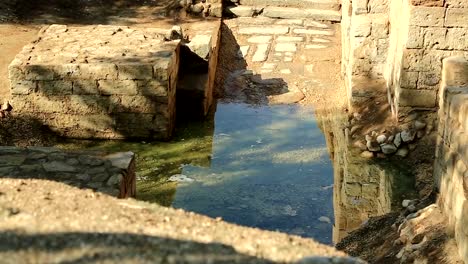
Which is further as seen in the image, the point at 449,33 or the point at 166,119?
the point at 166,119

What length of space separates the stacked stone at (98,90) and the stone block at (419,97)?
8.55ft

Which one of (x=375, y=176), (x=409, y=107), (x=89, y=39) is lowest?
(x=375, y=176)

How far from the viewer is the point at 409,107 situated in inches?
286

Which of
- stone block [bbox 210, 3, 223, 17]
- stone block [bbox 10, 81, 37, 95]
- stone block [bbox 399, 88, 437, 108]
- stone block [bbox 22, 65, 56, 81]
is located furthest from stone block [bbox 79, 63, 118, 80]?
stone block [bbox 210, 3, 223, 17]

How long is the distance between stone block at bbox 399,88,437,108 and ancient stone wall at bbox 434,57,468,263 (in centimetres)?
182

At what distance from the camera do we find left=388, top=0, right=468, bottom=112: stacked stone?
6828 millimetres

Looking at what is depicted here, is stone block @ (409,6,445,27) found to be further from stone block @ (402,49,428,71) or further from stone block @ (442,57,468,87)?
stone block @ (442,57,468,87)

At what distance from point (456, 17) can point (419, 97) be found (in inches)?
36.6

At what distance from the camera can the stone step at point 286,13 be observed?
1141 centimetres

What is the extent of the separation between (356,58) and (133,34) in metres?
2.85

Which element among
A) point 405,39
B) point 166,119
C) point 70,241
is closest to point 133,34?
point 166,119

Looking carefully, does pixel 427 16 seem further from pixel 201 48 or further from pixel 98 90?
pixel 98 90

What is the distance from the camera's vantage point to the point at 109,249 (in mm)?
2553

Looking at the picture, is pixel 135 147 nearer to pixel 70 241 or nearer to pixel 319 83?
pixel 319 83
